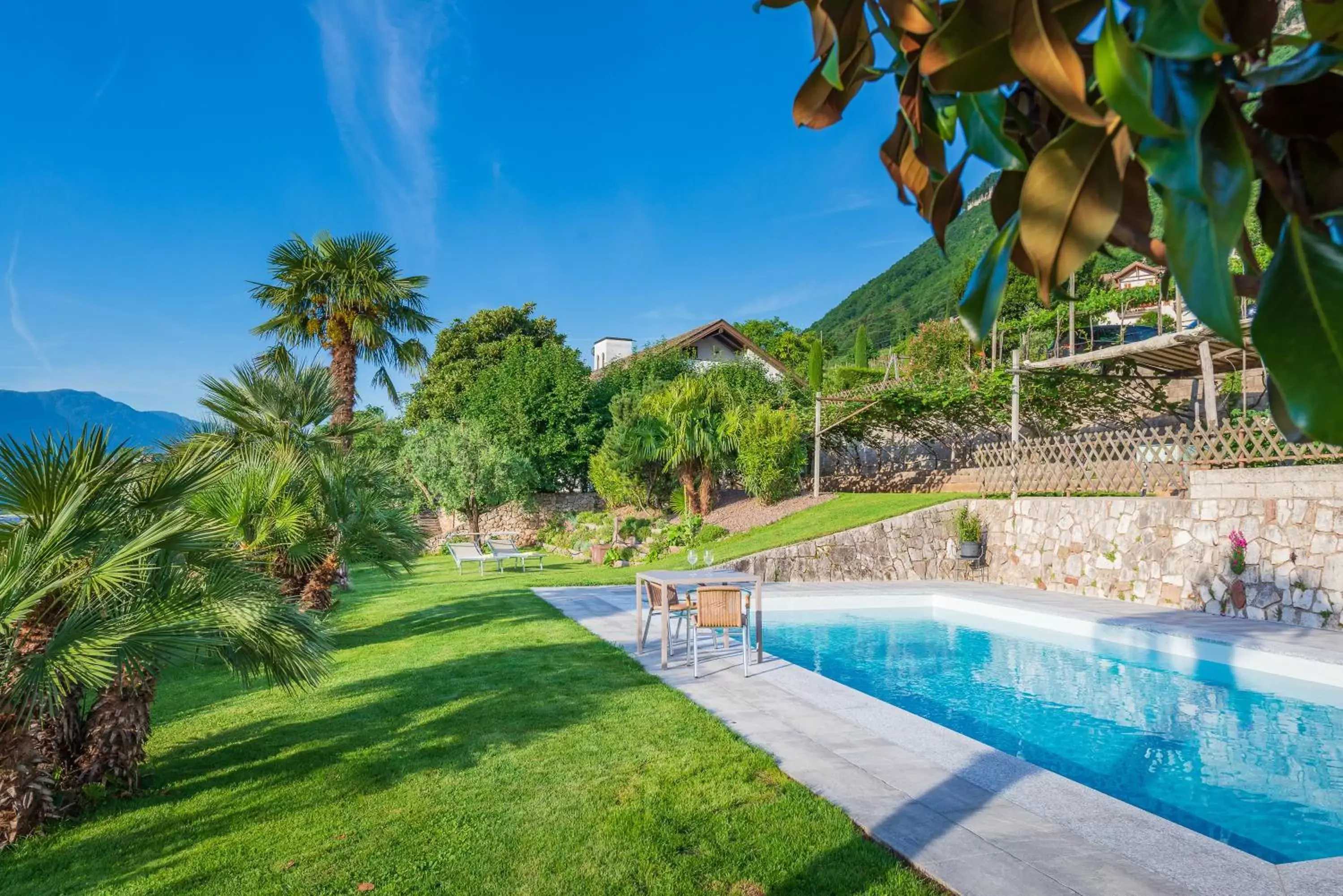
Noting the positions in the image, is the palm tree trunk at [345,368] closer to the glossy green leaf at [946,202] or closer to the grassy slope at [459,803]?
the grassy slope at [459,803]

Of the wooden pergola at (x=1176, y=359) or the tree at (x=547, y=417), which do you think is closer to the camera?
the wooden pergola at (x=1176, y=359)

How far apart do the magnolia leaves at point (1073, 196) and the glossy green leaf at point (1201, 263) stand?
0.12 ft

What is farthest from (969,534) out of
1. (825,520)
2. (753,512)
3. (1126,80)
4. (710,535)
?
(1126,80)

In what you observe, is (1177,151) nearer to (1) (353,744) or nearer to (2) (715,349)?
(1) (353,744)

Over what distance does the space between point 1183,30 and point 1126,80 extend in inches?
2.7

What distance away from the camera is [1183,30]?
48 cm

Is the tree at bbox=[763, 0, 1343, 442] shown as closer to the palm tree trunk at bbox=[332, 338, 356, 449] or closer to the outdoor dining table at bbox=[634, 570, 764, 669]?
the outdoor dining table at bbox=[634, 570, 764, 669]

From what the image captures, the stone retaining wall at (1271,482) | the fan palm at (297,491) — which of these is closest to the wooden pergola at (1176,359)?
the stone retaining wall at (1271,482)

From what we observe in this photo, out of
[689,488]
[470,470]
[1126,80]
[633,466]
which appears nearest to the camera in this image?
[1126,80]

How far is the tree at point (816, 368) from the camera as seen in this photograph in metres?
40.2

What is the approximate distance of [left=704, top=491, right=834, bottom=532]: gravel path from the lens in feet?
64.8

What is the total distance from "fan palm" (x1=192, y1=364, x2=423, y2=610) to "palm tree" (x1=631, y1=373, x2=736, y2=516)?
11.2m

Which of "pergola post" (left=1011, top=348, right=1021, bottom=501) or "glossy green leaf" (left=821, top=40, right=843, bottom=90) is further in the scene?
"pergola post" (left=1011, top=348, right=1021, bottom=501)

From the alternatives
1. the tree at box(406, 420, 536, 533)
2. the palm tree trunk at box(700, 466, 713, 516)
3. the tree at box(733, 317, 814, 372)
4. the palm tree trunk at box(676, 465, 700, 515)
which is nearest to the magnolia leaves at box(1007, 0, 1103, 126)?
the palm tree trunk at box(700, 466, 713, 516)
